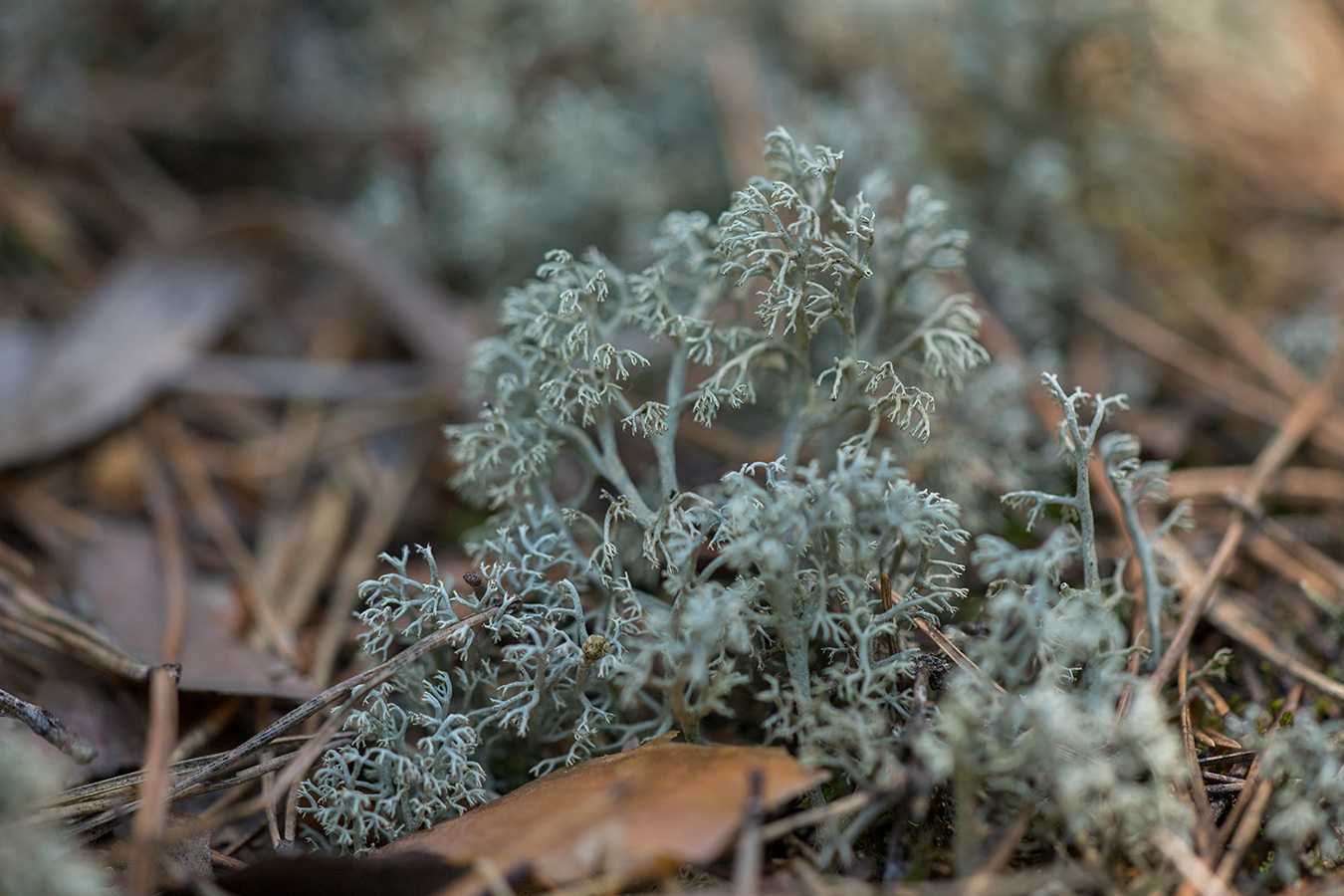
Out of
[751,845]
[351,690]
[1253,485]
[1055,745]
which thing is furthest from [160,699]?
[1253,485]

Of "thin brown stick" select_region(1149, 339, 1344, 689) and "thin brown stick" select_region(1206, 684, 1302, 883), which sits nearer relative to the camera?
"thin brown stick" select_region(1206, 684, 1302, 883)

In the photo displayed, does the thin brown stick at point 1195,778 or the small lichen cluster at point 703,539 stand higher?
the small lichen cluster at point 703,539

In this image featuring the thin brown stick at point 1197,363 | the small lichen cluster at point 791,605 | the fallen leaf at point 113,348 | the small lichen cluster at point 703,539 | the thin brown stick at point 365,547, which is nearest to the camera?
the small lichen cluster at point 791,605

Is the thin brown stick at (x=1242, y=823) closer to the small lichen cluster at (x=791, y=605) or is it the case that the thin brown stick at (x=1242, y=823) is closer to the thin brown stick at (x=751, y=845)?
the small lichen cluster at (x=791, y=605)

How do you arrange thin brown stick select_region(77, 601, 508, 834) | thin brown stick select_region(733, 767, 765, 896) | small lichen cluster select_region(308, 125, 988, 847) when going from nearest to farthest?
thin brown stick select_region(733, 767, 765, 896)
small lichen cluster select_region(308, 125, 988, 847)
thin brown stick select_region(77, 601, 508, 834)

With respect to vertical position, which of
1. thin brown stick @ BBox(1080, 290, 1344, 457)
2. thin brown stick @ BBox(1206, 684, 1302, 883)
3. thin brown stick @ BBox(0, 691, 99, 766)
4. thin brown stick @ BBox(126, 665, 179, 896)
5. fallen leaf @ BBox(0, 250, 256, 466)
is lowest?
thin brown stick @ BBox(1206, 684, 1302, 883)

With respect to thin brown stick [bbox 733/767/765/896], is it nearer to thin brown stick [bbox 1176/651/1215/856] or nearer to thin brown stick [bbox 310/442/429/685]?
thin brown stick [bbox 1176/651/1215/856]

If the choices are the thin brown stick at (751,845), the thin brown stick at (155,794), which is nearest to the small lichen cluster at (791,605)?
the thin brown stick at (751,845)

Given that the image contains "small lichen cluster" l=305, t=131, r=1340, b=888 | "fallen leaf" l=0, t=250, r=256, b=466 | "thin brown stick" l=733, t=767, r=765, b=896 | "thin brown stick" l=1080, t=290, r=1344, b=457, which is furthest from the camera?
"thin brown stick" l=1080, t=290, r=1344, b=457

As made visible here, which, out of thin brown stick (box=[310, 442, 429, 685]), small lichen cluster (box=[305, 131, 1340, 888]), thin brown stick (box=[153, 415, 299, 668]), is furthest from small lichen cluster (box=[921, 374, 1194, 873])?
thin brown stick (box=[153, 415, 299, 668])

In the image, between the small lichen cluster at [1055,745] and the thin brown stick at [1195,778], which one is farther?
the thin brown stick at [1195,778]
